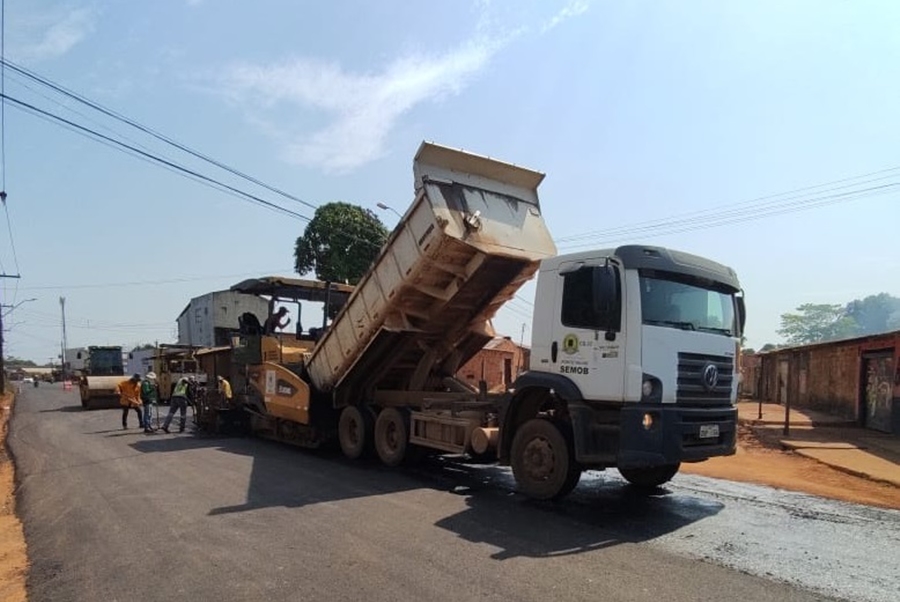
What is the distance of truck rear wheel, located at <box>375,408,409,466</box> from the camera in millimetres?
9992

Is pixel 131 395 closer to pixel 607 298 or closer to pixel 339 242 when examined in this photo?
pixel 607 298

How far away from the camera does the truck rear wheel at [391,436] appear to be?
9992 mm

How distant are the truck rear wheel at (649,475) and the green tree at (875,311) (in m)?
153

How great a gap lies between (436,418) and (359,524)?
9.58 ft

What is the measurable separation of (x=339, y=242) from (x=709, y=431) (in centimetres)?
2735

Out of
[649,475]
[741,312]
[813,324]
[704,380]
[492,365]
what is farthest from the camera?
[813,324]

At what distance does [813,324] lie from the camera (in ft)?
362

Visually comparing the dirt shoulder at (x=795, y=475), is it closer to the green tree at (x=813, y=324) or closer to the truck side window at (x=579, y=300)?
the truck side window at (x=579, y=300)

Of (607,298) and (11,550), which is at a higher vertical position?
(607,298)

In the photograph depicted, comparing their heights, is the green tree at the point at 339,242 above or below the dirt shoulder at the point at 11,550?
above

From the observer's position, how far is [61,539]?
622 cm

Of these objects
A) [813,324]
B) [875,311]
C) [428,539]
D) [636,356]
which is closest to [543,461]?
[636,356]

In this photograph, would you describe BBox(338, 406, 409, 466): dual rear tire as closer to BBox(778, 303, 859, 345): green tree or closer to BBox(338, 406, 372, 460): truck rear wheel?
BBox(338, 406, 372, 460): truck rear wheel

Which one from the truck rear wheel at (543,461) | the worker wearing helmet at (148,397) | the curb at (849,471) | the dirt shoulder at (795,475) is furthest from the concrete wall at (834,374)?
the worker wearing helmet at (148,397)
